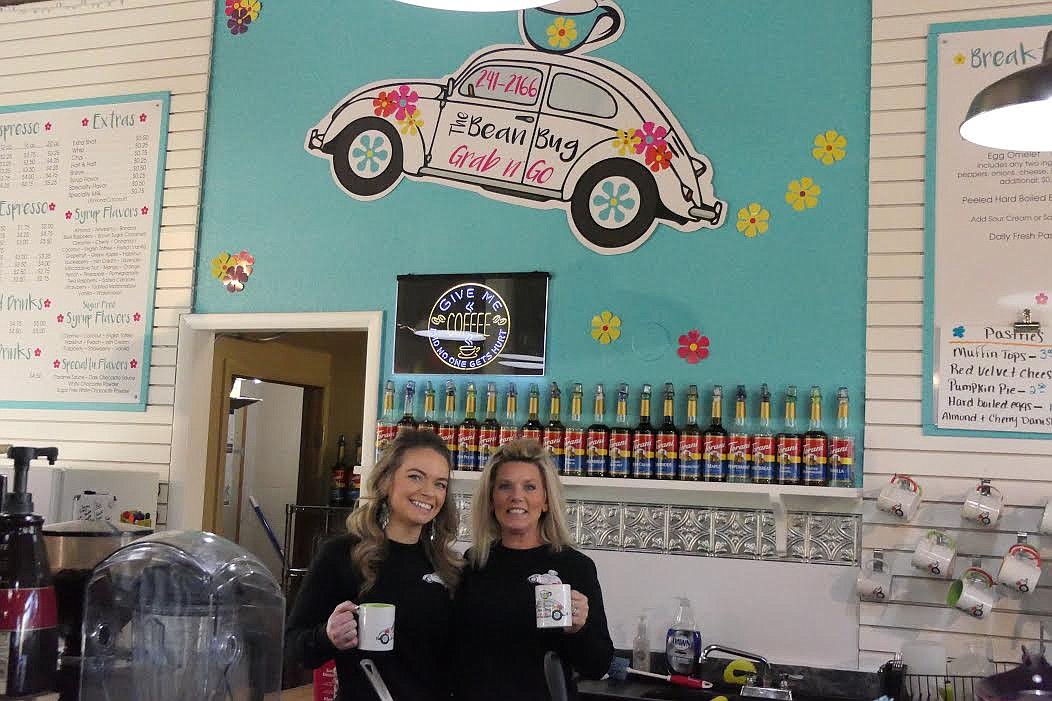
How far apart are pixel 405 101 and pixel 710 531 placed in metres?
2.34

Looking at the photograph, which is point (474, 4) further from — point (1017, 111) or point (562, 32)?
point (562, 32)

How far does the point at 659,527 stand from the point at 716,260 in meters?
1.10

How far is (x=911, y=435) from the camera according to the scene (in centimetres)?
412

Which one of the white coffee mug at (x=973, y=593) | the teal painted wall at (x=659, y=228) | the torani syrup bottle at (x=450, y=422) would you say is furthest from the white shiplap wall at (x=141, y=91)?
the white coffee mug at (x=973, y=593)

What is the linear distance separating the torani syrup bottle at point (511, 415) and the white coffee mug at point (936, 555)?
1616mm

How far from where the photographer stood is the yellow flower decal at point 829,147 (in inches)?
171

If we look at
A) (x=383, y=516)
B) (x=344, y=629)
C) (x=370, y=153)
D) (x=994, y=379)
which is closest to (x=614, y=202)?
(x=370, y=153)

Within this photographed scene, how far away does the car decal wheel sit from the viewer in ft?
15.0

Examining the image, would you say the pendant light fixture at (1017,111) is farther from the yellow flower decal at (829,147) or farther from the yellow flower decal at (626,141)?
the yellow flower decal at (626,141)

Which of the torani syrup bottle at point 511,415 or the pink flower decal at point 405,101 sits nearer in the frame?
the torani syrup bottle at point 511,415

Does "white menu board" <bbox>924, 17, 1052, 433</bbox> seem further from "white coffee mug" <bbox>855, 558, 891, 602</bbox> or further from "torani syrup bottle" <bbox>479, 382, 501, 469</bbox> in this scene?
"torani syrup bottle" <bbox>479, 382, 501, 469</bbox>

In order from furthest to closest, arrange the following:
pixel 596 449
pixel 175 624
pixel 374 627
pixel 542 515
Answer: pixel 596 449, pixel 542 515, pixel 374 627, pixel 175 624

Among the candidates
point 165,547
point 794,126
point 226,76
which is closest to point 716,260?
point 794,126

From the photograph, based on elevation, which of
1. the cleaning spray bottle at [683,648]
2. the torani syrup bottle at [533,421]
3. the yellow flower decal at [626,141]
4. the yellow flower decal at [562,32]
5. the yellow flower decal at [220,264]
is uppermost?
the yellow flower decal at [562,32]
